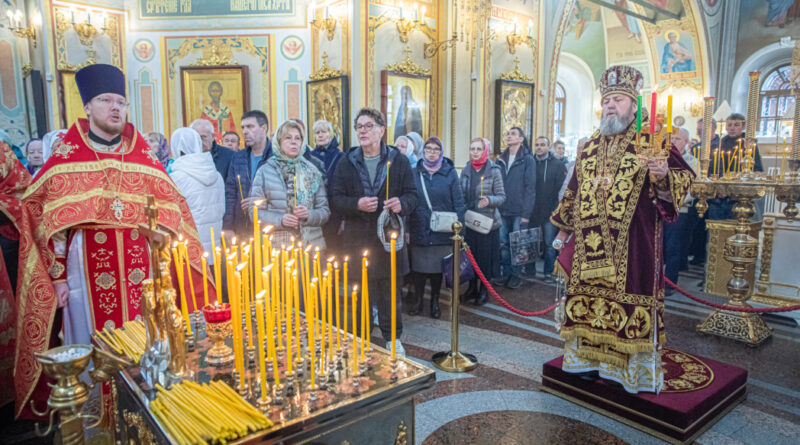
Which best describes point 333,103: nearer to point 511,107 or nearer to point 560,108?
point 511,107

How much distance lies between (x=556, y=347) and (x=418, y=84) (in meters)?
5.16

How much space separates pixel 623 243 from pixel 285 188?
2201 millimetres

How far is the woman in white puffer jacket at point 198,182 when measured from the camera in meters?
3.85

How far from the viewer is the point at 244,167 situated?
4.56 meters

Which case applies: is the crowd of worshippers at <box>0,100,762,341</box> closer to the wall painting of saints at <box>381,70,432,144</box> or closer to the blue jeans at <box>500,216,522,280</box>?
the blue jeans at <box>500,216,522,280</box>

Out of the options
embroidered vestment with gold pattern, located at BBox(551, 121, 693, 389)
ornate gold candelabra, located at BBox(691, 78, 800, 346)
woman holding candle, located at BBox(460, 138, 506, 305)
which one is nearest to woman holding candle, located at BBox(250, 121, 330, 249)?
embroidered vestment with gold pattern, located at BBox(551, 121, 693, 389)

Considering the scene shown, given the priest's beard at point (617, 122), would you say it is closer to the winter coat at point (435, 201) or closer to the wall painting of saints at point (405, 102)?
the winter coat at point (435, 201)

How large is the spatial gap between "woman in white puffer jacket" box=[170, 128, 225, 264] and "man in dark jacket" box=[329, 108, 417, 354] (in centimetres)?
95

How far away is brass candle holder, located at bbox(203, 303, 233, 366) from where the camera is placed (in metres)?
1.81

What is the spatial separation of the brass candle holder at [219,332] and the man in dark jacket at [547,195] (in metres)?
5.10

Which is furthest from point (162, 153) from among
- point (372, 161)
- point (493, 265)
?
point (493, 265)

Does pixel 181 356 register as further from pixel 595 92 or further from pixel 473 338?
pixel 595 92

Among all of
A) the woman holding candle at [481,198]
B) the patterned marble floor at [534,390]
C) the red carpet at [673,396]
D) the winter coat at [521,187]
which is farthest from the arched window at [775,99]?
the red carpet at [673,396]

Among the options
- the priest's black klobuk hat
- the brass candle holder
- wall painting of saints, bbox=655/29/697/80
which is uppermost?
wall painting of saints, bbox=655/29/697/80
